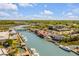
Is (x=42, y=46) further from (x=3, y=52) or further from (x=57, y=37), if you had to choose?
→ (x=3, y=52)

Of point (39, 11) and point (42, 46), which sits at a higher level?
point (39, 11)

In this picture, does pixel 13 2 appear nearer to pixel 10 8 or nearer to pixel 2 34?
pixel 10 8

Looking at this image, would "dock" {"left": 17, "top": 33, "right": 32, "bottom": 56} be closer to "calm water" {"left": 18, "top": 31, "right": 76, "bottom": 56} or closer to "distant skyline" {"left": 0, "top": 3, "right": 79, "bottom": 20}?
"calm water" {"left": 18, "top": 31, "right": 76, "bottom": 56}

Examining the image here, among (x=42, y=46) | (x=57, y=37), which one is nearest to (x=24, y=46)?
(x=42, y=46)

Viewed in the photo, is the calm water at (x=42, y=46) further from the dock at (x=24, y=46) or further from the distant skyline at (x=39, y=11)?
the distant skyline at (x=39, y=11)

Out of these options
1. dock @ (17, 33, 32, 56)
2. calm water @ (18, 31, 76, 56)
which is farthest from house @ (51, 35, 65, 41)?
dock @ (17, 33, 32, 56)

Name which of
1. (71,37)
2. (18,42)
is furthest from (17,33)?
(71,37)
